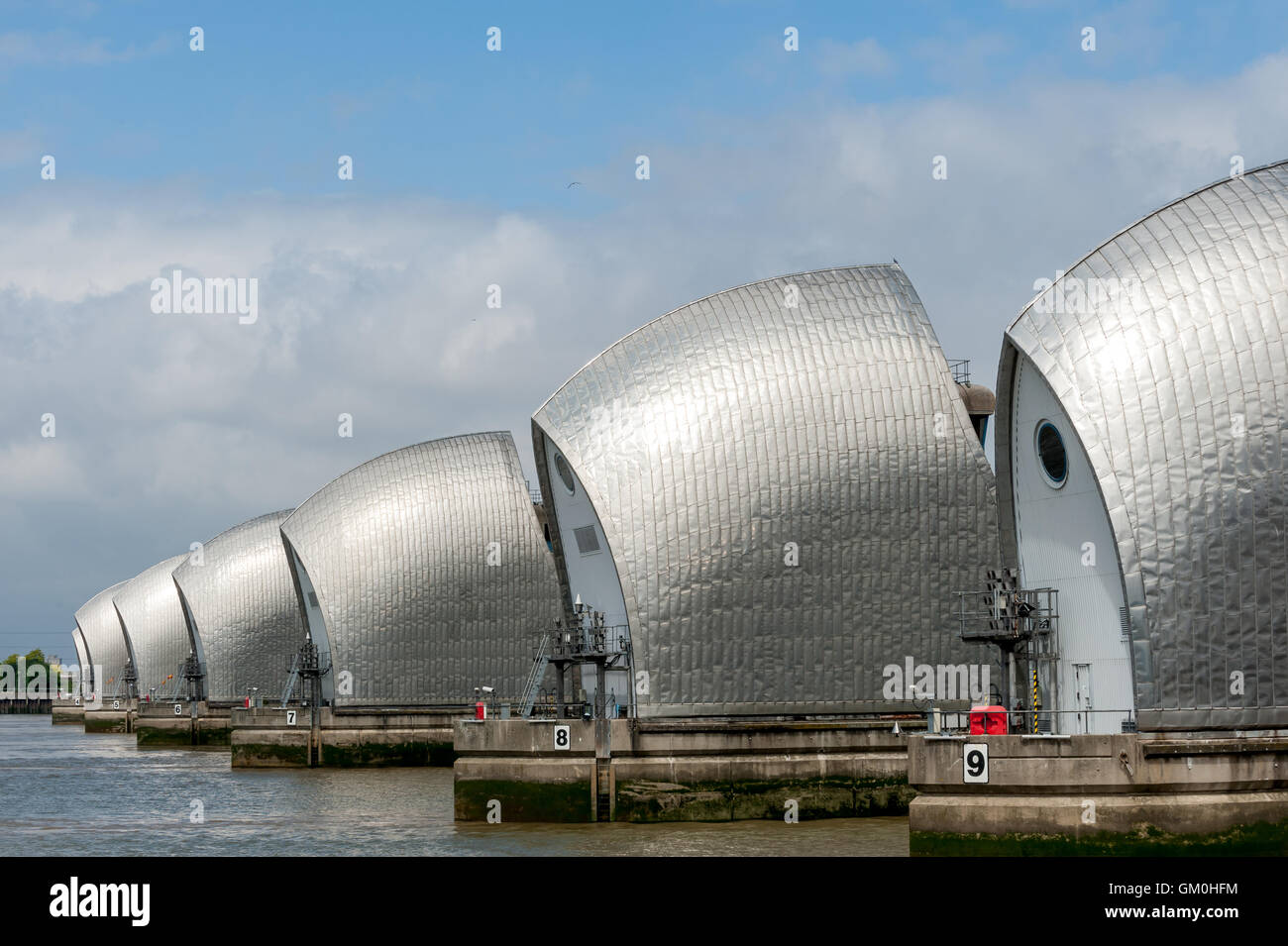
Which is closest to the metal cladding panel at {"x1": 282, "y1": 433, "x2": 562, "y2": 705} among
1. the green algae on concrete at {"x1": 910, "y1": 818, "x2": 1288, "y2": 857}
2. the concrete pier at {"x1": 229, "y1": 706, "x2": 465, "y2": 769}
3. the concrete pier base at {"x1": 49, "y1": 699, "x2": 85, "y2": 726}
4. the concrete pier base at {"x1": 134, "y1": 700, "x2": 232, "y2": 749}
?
the concrete pier at {"x1": 229, "y1": 706, "x2": 465, "y2": 769}

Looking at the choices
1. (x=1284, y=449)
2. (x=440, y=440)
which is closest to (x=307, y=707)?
(x=440, y=440)

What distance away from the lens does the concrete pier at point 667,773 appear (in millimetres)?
38812

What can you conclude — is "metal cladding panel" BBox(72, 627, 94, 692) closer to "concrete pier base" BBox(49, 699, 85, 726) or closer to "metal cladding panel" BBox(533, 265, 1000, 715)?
"concrete pier base" BBox(49, 699, 85, 726)

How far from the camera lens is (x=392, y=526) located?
67000 mm

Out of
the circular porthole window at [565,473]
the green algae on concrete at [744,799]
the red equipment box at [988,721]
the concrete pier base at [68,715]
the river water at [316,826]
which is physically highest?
the circular porthole window at [565,473]

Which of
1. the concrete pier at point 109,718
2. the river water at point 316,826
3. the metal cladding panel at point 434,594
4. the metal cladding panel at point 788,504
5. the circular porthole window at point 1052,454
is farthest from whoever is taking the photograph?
the concrete pier at point 109,718

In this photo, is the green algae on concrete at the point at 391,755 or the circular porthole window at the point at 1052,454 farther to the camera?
the green algae on concrete at the point at 391,755

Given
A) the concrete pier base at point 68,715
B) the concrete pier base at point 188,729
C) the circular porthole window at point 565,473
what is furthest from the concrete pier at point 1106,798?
the concrete pier base at point 68,715

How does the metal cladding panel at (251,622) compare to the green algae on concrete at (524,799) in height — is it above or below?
above

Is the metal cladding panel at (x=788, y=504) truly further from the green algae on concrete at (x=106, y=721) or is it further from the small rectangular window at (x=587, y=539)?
the green algae on concrete at (x=106, y=721)

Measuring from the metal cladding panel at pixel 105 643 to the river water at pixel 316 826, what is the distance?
255ft

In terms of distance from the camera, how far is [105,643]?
5418 inches

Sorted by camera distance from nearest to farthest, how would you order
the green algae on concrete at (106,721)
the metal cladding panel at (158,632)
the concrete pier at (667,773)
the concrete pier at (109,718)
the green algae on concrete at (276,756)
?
the concrete pier at (667,773) → the green algae on concrete at (276,756) → the metal cladding panel at (158,632) → the concrete pier at (109,718) → the green algae on concrete at (106,721)

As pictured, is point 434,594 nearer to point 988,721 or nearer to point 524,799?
point 524,799
